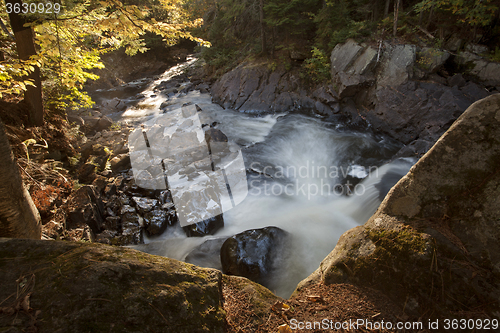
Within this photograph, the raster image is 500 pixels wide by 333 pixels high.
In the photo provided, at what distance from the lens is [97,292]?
153 centimetres

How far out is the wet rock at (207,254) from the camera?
4.96m

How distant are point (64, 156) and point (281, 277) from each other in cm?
739

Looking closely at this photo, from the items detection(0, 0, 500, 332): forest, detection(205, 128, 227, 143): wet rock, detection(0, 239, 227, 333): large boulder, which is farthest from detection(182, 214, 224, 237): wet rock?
detection(205, 128, 227, 143): wet rock

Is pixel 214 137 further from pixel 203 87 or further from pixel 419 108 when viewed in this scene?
pixel 203 87

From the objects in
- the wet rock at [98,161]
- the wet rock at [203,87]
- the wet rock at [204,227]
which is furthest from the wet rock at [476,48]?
the wet rock at [98,161]

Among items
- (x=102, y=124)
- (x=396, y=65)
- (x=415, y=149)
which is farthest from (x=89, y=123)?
(x=396, y=65)

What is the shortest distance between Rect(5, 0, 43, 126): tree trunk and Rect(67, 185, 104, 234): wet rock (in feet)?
8.97

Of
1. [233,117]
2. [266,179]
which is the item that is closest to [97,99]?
[233,117]

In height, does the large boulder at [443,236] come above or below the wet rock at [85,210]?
above

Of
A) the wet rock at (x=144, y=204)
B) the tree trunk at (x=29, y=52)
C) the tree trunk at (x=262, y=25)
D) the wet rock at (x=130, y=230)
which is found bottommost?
the wet rock at (x=130, y=230)

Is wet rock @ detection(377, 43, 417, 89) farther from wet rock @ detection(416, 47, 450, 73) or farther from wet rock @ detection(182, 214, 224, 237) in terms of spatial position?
wet rock @ detection(182, 214, 224, 237)

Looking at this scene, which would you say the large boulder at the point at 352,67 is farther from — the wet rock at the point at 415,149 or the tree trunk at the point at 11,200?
the tree trunk at the point at 11,200

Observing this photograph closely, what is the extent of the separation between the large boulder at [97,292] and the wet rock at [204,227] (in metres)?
4.01

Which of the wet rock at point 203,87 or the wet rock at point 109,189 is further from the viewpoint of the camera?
the wet rock at point 203,87
